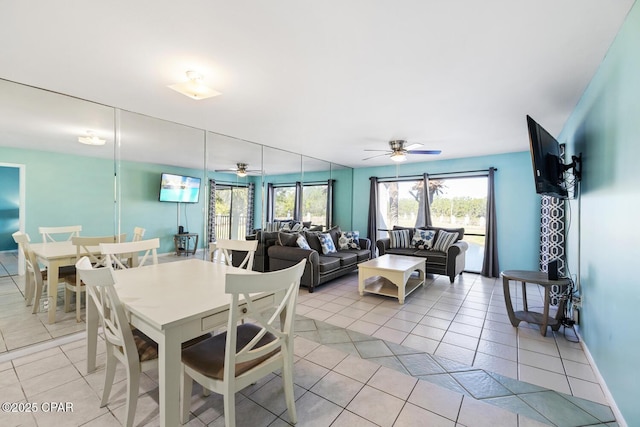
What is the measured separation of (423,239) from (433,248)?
26 cm

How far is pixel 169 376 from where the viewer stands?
1.26 meters

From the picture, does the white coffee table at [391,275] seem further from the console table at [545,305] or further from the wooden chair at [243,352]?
the wooden chair at [243,352]

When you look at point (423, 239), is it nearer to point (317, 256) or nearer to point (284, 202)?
point (317, 256)

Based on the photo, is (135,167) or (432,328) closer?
(432,328)

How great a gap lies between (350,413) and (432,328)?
5.31ft

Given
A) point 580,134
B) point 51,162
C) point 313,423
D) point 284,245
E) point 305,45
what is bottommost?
point 313,423

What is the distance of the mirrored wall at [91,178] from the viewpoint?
107 inches

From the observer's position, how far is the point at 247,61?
2.13 m

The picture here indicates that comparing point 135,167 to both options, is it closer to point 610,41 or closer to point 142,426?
point 142,426

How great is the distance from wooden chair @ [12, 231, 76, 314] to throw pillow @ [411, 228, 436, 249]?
5296 mm

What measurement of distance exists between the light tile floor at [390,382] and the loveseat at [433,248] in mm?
1700

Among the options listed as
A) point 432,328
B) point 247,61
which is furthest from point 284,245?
point 247,61

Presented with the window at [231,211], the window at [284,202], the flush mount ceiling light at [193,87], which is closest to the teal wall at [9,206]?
the flush mount ceiling light at [193,87]

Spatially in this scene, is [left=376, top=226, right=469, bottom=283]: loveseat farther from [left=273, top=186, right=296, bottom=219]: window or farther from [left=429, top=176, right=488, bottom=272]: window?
[left=273, top=186, right=296, bottom=219]: window
